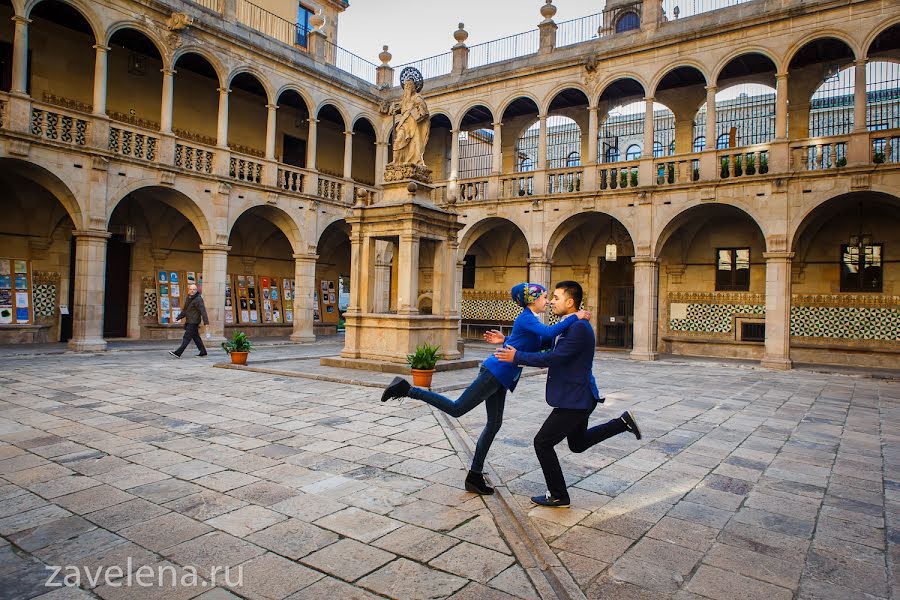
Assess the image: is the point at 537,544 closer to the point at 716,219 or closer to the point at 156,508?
the point at 156,508

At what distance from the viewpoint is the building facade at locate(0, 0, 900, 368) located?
46.7 feet

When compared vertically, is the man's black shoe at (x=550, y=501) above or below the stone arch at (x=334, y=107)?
below

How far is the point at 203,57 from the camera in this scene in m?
16.9

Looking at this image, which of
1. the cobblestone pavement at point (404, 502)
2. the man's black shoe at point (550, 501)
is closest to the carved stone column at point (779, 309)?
the cobblestone pavement at point (404, 502)

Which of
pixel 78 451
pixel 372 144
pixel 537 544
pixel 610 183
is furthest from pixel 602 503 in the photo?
pixel 372 144

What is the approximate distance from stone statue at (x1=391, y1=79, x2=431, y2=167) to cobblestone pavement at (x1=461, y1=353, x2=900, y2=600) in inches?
225

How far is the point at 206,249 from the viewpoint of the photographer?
16719mm

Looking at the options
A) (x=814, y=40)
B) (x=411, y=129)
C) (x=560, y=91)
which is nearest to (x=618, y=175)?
(x=560, y=91)

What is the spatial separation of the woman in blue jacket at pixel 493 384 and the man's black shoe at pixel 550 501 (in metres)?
0.36

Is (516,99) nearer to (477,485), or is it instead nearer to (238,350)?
(238,350)

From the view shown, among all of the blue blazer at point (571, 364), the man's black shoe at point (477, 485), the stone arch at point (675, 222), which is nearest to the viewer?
the blue blazer at point (571, 364)

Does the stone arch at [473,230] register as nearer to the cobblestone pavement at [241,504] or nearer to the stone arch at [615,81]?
the stone arch at [615,81]

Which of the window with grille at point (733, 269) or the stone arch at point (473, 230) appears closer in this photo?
the window with grille at point (733, 269)

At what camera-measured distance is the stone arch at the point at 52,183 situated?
13.1 meters
